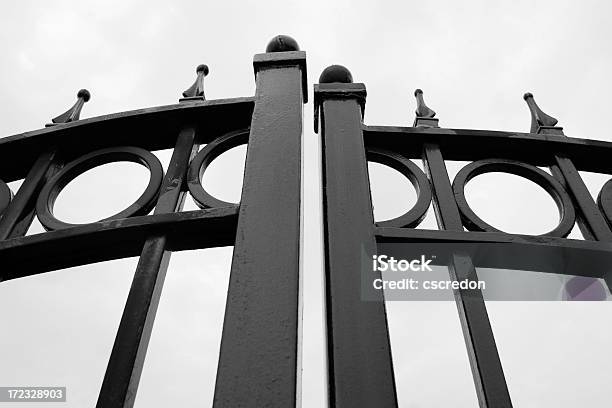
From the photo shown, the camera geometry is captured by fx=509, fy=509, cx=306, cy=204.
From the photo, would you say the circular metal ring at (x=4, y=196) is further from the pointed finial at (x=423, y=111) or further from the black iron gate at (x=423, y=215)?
the pointed finial at (x=423, y=111)

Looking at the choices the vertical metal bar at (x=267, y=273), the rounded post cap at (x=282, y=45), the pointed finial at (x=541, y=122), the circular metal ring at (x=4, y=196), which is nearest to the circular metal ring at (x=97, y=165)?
the circular metal ring at (x=4, y=196)

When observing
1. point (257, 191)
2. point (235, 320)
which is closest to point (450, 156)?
point (257, 191)

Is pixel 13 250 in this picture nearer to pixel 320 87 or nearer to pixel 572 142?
pixel 320 87

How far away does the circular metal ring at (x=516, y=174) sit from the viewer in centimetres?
136

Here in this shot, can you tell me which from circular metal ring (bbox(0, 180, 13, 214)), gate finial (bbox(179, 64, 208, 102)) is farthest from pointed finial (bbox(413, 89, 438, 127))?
circular metal ring (bbox(0, 180, 13, 214))

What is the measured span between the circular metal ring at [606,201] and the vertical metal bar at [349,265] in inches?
27.2

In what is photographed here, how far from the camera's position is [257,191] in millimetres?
1306

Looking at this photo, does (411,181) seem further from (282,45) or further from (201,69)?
Answer: (201,69)

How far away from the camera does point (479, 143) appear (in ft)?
5.20

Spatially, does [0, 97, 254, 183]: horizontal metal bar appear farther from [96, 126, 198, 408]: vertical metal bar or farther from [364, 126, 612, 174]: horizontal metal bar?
[364, 126, 612, 174]: horizontal metal bar

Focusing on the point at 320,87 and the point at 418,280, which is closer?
the point at 418,280

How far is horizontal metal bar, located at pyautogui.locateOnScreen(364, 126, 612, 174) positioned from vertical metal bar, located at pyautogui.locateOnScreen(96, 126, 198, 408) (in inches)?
25.2

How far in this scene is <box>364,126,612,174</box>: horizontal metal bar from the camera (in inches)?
62.0

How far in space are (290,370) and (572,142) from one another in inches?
46.7
